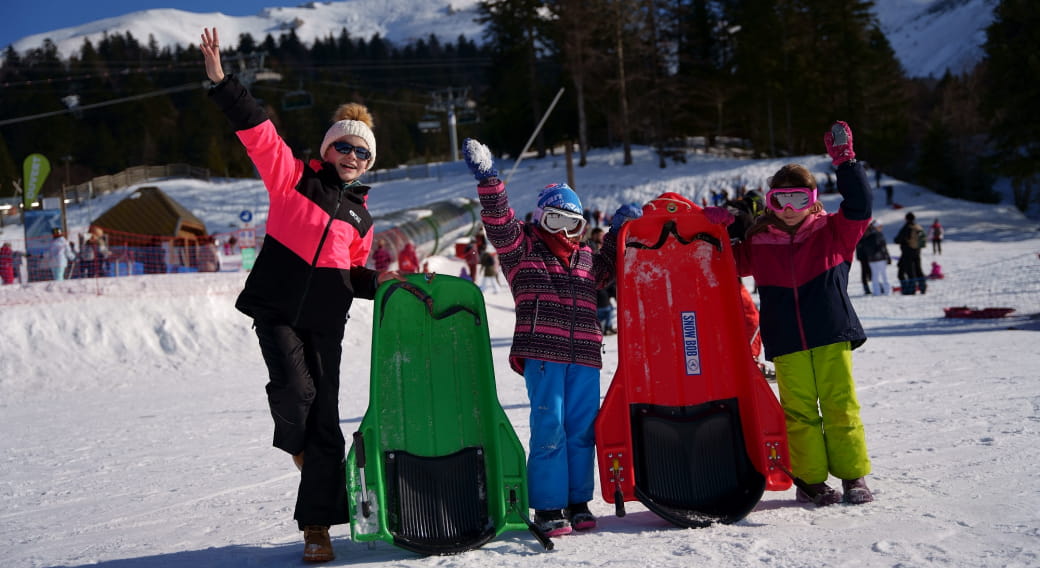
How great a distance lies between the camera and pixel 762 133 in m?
50.2

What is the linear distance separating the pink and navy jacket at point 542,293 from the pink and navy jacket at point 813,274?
0.79 metres

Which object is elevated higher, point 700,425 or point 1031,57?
point 1031,57

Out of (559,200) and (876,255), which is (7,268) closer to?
(876,255)

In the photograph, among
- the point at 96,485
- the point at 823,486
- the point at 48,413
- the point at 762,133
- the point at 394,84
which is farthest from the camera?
the point at 394,84

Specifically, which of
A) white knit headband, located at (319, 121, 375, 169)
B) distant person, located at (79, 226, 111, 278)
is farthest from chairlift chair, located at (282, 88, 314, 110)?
white knit headband, located at (319, 121, 375, 169)

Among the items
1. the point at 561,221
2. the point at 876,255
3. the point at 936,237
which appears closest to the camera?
the point at 561,221

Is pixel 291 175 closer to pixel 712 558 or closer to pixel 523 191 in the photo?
pixel 712 558

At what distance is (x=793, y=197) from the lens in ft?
13.1

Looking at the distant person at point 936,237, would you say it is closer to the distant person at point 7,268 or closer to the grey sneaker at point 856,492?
the grey sneaker at point 856,492

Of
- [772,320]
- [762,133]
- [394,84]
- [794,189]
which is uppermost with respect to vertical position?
[394,84]

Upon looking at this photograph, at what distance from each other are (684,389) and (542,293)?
0.80 m

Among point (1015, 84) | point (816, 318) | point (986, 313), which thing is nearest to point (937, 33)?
point (1015, 84)

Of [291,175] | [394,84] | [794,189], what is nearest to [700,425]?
[794,189]

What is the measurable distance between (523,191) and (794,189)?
35.3 metres
